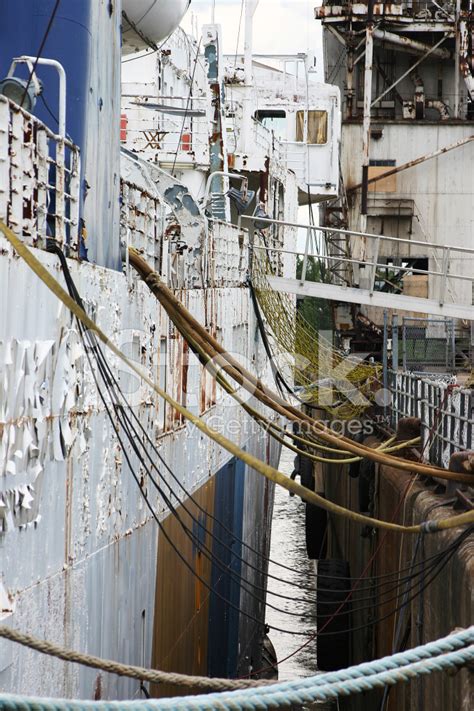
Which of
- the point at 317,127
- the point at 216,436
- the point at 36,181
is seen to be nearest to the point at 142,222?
the point at 36,181

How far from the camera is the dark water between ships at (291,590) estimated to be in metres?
20.7

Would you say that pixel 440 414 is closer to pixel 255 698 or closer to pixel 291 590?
pixel 255 698

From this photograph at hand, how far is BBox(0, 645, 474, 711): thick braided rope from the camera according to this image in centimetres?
330

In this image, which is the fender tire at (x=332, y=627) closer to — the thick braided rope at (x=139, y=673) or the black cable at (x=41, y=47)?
the black cable at (x=41, y=47)

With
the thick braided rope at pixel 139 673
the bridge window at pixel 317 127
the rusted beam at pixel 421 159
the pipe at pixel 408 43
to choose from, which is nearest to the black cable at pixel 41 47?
the thick braided rope at pixel 139 673

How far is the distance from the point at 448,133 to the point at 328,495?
33.0 feet

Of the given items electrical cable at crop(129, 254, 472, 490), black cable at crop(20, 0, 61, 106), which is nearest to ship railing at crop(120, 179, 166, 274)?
electrical cable at crop(129, 254, 472, 490)

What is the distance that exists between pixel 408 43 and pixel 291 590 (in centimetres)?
1410

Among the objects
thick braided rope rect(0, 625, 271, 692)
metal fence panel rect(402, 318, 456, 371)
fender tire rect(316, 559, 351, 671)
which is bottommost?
fender tire rect(316, 559, 351, 671)

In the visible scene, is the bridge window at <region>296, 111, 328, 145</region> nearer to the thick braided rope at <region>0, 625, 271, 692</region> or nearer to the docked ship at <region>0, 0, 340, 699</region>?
the docked ship at <region>0, 0, 340, 699</region>

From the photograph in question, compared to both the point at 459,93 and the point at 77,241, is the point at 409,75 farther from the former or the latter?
the point at 77,241

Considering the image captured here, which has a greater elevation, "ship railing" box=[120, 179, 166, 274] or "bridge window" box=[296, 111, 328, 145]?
"bridge window" box=[296, 111, 328, 145]

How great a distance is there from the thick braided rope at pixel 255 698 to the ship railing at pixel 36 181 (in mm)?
3302

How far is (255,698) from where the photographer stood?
139 inches
